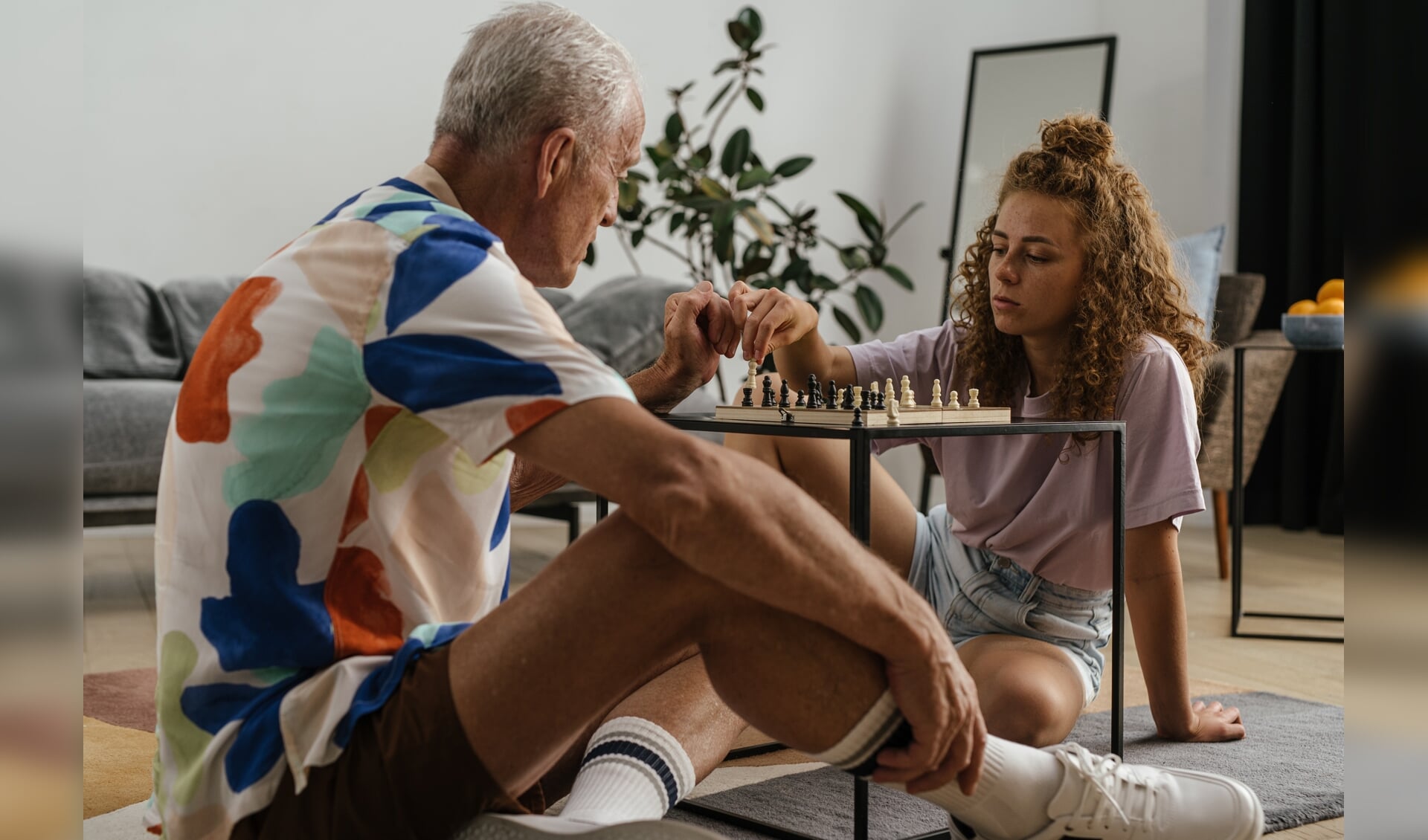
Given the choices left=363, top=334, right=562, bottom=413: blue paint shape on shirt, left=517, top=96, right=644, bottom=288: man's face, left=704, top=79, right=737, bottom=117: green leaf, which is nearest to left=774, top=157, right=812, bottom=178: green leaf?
left=704, top=79, right=737, bottom=117: green leaf

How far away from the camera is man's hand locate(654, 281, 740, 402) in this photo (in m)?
1.64

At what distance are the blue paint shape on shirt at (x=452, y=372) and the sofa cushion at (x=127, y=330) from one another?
10.4ft

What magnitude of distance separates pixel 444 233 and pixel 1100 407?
1.05 metres

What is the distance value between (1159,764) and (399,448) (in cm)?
123

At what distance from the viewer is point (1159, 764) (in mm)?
1838

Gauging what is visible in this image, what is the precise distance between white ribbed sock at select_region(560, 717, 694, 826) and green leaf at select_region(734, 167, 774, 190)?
328 centimetres

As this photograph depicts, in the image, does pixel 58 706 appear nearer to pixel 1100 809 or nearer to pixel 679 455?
pixel 679 455

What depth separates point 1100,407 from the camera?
1.79 m

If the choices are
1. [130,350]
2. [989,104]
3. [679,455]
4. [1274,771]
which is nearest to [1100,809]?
[679,455]

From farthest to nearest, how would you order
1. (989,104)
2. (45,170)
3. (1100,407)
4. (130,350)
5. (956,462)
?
(989,104) → (130,350) → (956,462) → (1100,407) → (45,170)

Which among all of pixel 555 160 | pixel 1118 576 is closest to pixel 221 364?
pixel 555 160

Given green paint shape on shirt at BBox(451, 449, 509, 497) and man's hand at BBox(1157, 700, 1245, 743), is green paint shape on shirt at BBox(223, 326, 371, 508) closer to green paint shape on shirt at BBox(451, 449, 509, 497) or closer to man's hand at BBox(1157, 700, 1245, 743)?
green paint shape on shirt at BBox(451, 449, 509, 497)

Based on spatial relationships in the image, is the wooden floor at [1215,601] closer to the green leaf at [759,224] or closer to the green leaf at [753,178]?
the green leaf at [759,224]

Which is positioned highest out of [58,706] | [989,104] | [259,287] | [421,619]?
[989,104]
